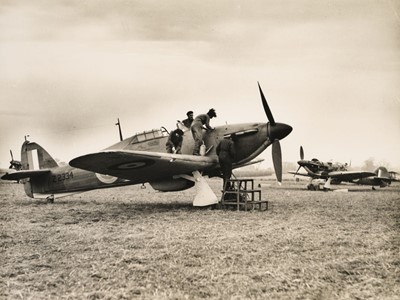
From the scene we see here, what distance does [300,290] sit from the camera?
285 centimetres

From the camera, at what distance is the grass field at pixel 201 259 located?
113 inches

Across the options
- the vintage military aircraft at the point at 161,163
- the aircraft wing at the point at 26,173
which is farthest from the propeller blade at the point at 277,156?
the aircraft wing at the point at 26,173

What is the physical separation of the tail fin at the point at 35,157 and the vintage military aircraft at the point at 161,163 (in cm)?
52

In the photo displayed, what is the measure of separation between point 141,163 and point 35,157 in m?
5.20

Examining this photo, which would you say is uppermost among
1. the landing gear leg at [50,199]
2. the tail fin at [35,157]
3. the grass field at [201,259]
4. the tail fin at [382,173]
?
the tail fin at [35,157]

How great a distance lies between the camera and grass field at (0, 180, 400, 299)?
9.39ft

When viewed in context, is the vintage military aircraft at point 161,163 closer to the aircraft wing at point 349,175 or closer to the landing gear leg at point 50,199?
the landing gear leg at point 50,199

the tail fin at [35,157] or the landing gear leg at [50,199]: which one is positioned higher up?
the tail fin at [35,157]

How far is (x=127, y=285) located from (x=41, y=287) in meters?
0.66

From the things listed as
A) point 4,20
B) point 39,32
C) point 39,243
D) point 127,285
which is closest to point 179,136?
point 39,32

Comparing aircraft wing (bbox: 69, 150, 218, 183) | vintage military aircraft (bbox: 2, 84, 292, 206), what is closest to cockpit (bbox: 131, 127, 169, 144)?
vintage military aircraft (bbox: 2, 84, 292, 206)

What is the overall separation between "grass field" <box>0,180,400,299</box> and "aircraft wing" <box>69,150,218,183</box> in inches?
50.9

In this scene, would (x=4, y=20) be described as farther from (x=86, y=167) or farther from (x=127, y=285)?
(x=127, y=285)

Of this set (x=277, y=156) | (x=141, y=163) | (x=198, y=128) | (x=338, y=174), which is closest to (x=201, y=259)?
(x=141, y=163)
